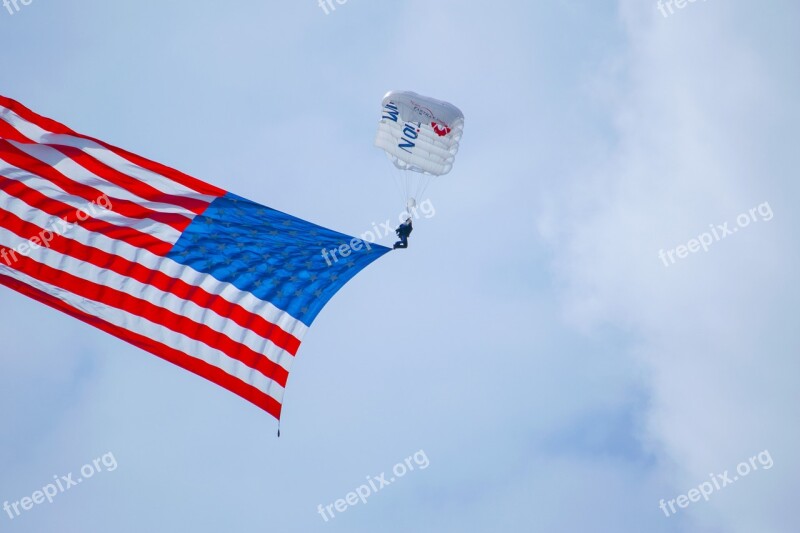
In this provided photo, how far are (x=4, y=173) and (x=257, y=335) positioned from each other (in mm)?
4662

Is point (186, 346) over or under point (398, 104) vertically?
under

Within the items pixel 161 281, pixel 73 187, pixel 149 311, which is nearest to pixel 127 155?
pixel 73 187

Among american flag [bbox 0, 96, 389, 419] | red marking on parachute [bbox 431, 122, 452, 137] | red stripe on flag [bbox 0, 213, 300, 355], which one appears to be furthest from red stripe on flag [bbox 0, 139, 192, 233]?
red marking on parachute [bbox 431, 122, 452, 137]

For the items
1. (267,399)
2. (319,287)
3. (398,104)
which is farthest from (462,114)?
(267,399)

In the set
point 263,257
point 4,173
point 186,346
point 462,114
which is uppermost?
point 462,114

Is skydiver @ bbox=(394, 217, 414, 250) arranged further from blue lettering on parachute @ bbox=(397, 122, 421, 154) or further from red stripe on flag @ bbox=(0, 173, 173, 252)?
red stripe on flag @ bbox=(0, 173, 173, 252)

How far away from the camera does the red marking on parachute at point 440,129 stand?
2461cm

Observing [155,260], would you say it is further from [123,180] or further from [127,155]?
[127,155]

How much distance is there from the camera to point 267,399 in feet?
53.9

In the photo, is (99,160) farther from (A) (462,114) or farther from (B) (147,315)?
(A) (462,114)

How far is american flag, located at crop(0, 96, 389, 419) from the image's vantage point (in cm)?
1619

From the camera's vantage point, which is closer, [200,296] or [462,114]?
[200,296]

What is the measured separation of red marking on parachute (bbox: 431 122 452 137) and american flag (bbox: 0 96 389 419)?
8173 millimetres

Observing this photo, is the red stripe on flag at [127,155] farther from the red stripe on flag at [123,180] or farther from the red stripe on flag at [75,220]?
the red stripe on flag at [75,220]
